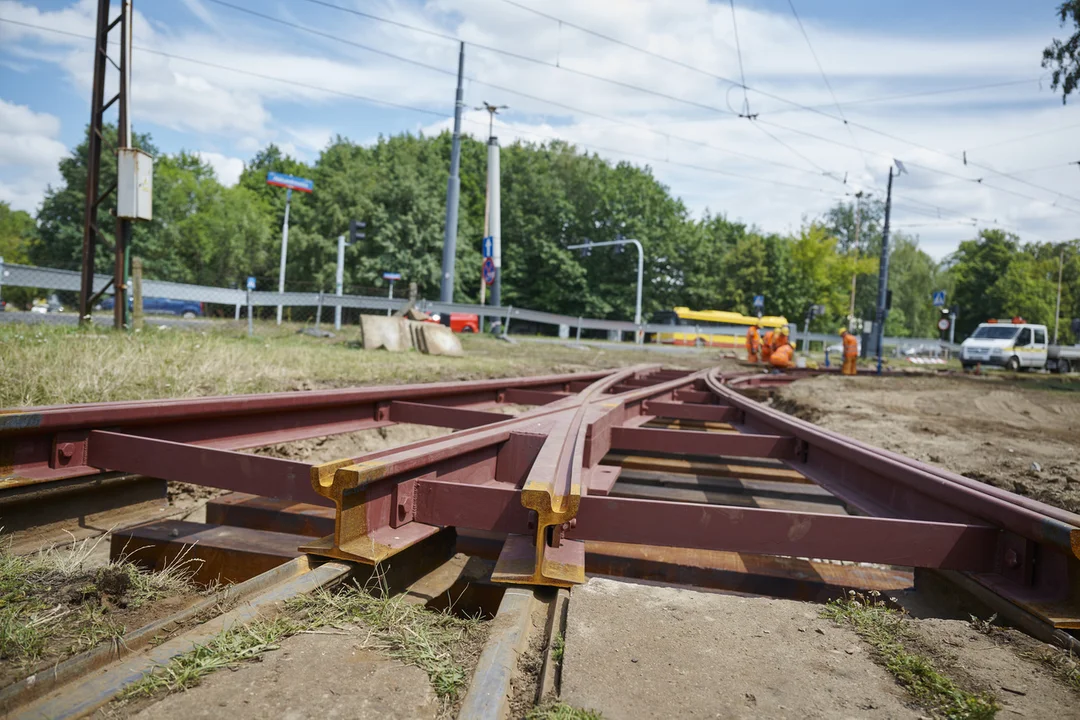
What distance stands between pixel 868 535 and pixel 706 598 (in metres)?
0.67

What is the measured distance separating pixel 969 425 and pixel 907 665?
7644mm

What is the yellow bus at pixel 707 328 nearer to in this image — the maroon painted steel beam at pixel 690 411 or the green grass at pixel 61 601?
the maroon painted steel beam at pixel 690 411

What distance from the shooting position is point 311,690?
1562 millimetres

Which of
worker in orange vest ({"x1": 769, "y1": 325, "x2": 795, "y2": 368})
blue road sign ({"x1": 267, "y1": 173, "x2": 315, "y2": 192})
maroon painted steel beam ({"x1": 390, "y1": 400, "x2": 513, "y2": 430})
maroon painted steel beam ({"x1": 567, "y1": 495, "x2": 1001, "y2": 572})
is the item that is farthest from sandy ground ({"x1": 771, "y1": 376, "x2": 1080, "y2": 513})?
blue road sign ({"x1": 267, "y1": 173, "x2": 315, "y2": 192})

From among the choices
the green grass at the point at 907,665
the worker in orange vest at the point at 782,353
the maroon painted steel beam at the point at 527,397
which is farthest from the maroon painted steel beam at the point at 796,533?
the worker in orange vest at the point at 782,353

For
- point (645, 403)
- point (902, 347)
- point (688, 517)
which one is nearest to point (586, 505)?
point (688, 517)

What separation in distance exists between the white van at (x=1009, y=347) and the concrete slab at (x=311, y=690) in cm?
3420

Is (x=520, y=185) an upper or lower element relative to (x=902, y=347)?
upper

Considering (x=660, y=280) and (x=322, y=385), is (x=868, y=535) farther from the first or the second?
(x=660, y=280)

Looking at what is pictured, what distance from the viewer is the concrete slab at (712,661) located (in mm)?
1595

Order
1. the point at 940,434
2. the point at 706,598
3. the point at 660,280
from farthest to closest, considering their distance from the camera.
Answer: the point at 660,280, the point at 940,434, the point at 706,598

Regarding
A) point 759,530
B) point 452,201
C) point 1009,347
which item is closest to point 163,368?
point 759,530

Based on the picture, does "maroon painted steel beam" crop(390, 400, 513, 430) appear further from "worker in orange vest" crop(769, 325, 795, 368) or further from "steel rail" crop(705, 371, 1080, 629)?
"worker in orange vest" crop(769, 325, 795, 368)

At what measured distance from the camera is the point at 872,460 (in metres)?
3.53
